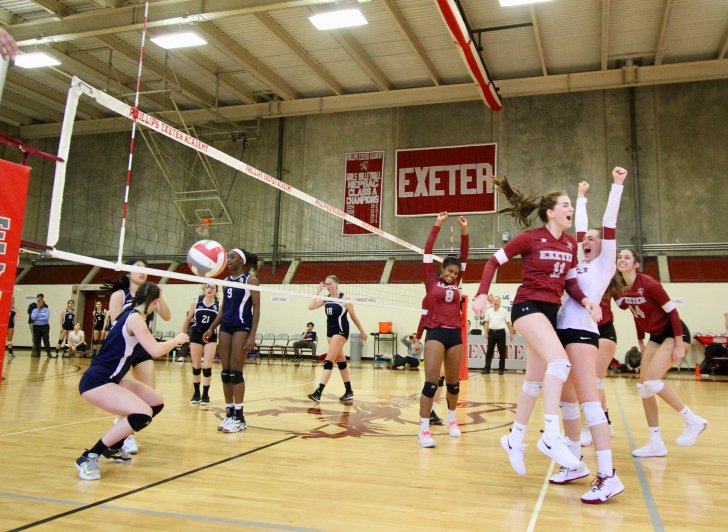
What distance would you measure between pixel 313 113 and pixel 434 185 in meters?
5.17

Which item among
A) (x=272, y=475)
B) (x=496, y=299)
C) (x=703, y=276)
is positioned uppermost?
Result: (x=703, y=276)

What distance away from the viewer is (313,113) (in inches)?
792

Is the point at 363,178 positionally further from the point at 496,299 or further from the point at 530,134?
the point at 496,299

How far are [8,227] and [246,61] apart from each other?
15862 mm

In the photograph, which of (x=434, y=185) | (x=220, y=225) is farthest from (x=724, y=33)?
(x=220, y=225)

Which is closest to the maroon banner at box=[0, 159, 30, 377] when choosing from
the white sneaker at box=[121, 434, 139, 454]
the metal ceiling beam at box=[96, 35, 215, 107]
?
the white sneaker at box=[121, 434, 139, 454]

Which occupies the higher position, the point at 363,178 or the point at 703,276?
the point at 363,178

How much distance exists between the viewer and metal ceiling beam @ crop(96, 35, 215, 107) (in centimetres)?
1648

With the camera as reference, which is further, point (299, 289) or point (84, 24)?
point (299, 289)

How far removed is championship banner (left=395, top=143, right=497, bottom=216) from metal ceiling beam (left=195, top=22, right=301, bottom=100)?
14.9 ft

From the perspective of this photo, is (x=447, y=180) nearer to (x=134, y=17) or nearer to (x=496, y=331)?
(x=496, y=331)

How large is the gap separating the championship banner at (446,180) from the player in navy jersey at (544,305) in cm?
1461

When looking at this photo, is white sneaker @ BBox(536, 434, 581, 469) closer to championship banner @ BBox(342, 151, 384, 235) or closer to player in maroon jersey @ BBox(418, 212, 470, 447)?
player in maroon jersey @ BBox(418, 212, 470, 447)

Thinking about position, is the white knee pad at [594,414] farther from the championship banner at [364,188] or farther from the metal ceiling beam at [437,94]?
the metal ceiling beam at [437,94]
